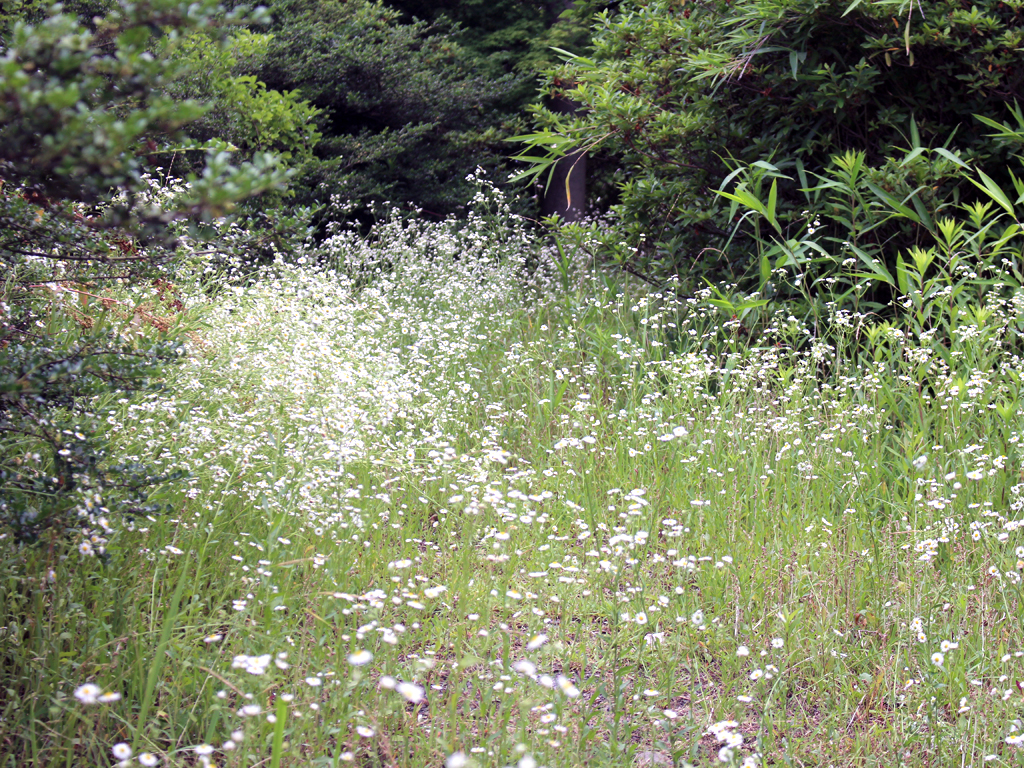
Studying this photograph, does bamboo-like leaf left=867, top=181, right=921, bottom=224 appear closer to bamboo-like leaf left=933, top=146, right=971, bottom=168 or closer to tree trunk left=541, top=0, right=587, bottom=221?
bamboo-like leaf left=933, top=146, right=971, bottom=168

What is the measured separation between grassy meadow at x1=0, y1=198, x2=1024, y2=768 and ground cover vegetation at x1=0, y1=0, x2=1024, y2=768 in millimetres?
19

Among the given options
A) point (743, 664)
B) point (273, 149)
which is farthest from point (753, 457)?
point (273, 149)

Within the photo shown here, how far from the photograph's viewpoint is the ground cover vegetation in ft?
6.38

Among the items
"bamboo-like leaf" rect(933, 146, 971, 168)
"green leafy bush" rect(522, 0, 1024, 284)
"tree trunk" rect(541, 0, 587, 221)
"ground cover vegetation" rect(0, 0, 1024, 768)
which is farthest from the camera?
"tree trunk" rect(541, 0, 587, 221)

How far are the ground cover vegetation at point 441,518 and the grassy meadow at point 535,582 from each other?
0.7 inches

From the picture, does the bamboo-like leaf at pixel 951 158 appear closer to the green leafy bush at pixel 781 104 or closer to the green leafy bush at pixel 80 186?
the green leafy bush at pixel 781 104

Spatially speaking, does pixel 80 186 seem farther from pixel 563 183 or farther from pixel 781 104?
pixel 563 183

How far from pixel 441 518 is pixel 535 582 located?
0.78 metres

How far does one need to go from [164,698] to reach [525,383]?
3164 millimetres

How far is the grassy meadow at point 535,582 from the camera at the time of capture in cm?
211

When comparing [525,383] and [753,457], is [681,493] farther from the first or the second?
[525,383]

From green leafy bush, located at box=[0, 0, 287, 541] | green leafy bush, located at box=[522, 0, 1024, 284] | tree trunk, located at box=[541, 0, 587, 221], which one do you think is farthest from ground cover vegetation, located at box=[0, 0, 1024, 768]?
tree trunk, located at box=[541, 0, 587, 221]

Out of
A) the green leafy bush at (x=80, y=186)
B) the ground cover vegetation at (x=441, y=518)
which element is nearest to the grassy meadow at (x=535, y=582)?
the ground cover vegetation at (x=441, y=518)

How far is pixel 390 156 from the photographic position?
967 cm
